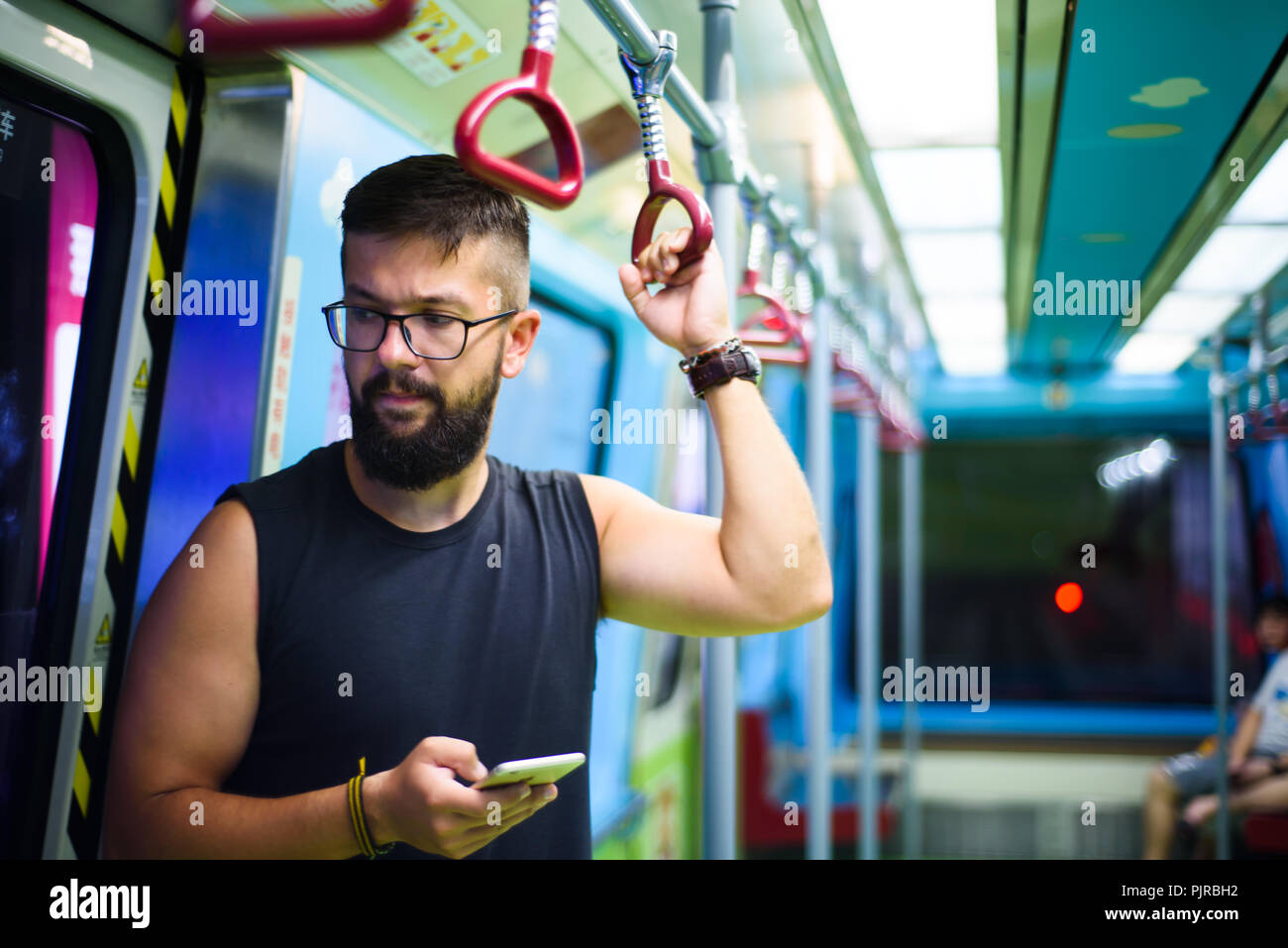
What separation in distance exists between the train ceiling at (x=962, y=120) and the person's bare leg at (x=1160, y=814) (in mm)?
2845

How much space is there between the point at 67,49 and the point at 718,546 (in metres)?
1.15

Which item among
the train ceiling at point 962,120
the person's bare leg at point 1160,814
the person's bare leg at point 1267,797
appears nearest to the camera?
the train ceiling at point 962,120

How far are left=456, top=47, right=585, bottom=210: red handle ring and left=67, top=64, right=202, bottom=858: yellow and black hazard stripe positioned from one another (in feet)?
2.82

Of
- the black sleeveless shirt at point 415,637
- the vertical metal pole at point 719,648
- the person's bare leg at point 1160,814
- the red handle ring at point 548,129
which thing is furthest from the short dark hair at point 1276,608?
the red handle ring at point 548,129

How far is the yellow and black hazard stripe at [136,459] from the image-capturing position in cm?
155

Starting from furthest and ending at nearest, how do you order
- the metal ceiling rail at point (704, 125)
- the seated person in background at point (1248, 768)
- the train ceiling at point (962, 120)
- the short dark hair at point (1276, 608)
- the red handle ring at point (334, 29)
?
the short dark hair at point (1276, 608), the seated person in background at point (1248, 768), the train ceiling at point (962, 120), the metal ceiling rail at point (704, 125), the red handle ring at point (334, 29)

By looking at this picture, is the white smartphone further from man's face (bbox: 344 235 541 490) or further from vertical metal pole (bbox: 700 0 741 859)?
vertical metal pole (bbox: 700 0 741 859)

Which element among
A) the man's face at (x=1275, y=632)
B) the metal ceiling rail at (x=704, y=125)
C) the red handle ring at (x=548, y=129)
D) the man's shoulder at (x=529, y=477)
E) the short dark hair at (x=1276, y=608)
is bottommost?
the man's face at (x=1275, y=632)

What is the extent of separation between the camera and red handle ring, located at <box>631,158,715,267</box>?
1256mm

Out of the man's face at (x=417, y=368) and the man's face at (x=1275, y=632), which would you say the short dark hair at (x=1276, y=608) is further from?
the man's face at (x=417, y=368)

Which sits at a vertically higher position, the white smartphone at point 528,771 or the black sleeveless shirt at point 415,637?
the black sleeveless shirt at point 415,637

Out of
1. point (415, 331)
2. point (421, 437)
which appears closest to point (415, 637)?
point (421, 437)

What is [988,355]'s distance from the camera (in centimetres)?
659
